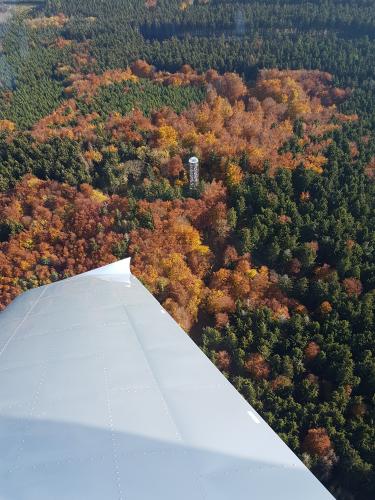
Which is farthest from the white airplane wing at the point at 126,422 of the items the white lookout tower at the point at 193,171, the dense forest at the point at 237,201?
the white lookout tower at the point at 193,171

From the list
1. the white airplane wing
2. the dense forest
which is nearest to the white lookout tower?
the dense forest

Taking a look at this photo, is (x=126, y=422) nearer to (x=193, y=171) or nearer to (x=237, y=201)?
(x=237, y=201)

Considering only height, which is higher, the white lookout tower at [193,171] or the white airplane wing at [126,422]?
the white airplane wing at [126,422]

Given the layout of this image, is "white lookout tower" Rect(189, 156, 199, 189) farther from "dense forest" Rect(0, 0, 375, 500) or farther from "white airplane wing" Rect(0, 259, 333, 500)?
"white airplane wing" Rect(0, 259, 333, 500)

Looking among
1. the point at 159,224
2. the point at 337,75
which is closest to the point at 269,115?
the point at 337,75

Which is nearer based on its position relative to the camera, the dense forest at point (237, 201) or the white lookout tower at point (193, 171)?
the dense forest at point (237, 201)

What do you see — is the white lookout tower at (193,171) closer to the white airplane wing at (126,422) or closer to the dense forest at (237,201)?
the dense forest at (237,201)

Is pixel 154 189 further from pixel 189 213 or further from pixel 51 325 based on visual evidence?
pixel 51 325

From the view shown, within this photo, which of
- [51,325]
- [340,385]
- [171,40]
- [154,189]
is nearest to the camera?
[51,325]
